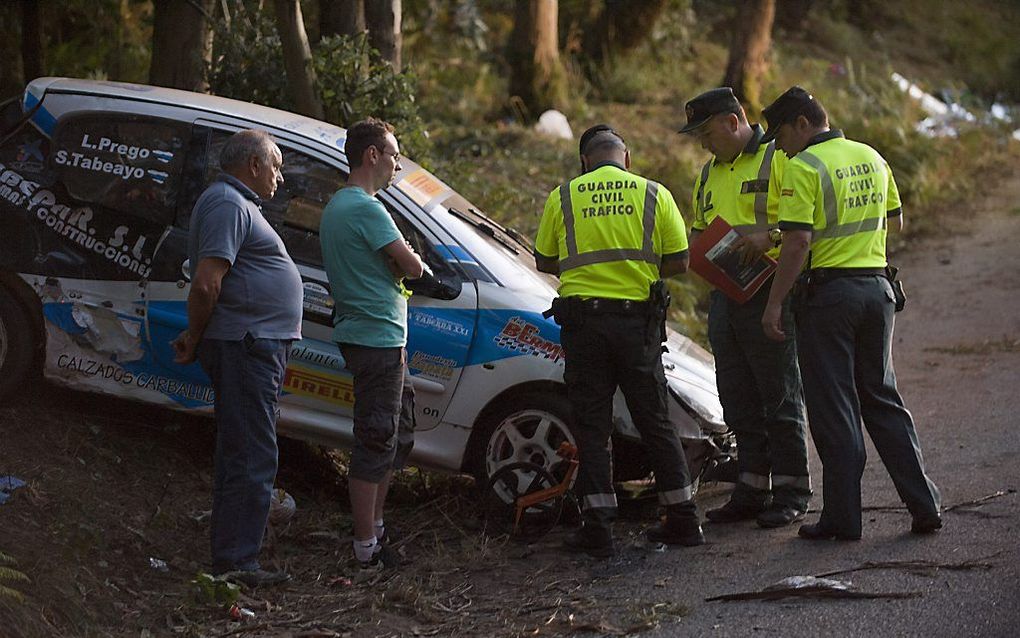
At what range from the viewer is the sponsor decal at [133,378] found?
6.80 meters

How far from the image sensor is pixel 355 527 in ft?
20.1

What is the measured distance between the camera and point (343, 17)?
9.94 meters

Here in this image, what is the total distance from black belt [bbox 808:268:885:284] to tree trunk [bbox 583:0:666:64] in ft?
45.4

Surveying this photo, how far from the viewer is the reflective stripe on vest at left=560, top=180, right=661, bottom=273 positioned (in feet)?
20.4

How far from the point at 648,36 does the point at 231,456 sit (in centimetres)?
1575

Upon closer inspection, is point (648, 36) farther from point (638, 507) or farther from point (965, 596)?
point (965, 596)

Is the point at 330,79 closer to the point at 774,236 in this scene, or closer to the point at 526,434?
the point at 526,434

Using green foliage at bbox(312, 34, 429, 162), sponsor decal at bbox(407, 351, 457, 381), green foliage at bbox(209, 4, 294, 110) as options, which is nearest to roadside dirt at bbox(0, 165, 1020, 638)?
sponsor decal at bbox(407, 351, 457, 381)

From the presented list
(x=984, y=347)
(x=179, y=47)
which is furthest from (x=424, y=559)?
(x=984, y=347)

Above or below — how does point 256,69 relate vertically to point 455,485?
above

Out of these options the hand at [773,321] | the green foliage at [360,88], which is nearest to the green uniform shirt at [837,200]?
the hand at [773,321]

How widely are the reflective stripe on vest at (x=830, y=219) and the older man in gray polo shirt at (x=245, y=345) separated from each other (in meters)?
2.30

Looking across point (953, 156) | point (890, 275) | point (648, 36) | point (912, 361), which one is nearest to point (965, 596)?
point (890, 275)

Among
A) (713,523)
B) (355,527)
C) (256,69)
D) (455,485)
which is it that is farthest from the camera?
(256,69)
